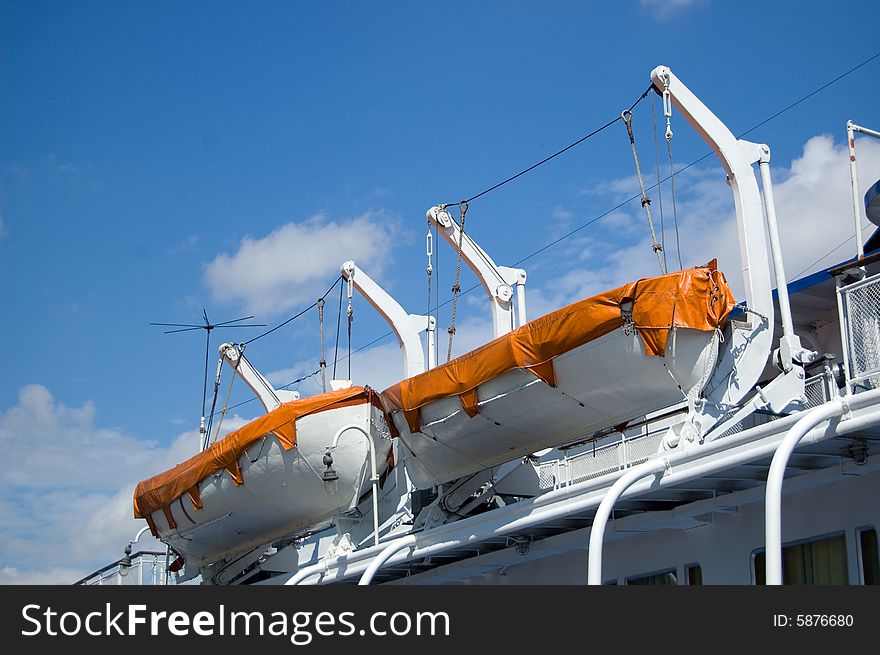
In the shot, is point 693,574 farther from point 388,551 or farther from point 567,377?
point 388,551

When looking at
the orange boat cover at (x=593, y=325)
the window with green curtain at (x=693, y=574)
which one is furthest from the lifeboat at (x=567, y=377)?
the window with green curtain at (x=693, y=574)

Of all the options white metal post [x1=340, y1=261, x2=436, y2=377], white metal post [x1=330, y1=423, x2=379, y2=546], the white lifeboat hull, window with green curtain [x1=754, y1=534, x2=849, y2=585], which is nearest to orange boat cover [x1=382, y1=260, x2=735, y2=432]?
the white lifeboat hull

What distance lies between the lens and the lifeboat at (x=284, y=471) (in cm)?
1644

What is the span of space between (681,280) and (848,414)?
2.38 m

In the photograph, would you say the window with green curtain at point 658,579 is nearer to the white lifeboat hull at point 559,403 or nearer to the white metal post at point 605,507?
the white lifeboat hull at point 559,403

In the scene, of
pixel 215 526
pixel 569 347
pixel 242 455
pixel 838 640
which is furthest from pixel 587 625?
pixel 215 526

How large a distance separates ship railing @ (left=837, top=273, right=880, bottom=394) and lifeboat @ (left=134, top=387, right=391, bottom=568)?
8.36 m

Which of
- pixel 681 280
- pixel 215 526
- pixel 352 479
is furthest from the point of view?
pixel 215 526

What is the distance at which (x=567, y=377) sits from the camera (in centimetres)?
1209

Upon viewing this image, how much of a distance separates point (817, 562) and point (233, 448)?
32.1ft

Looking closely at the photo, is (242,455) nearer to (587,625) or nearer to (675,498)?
(675,498)

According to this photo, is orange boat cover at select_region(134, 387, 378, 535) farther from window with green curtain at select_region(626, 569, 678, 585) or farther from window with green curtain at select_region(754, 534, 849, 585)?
window with green curtain at select_region(754, 534, 849, 585)

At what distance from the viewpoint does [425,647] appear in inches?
368

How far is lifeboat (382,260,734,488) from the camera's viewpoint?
11.0m
